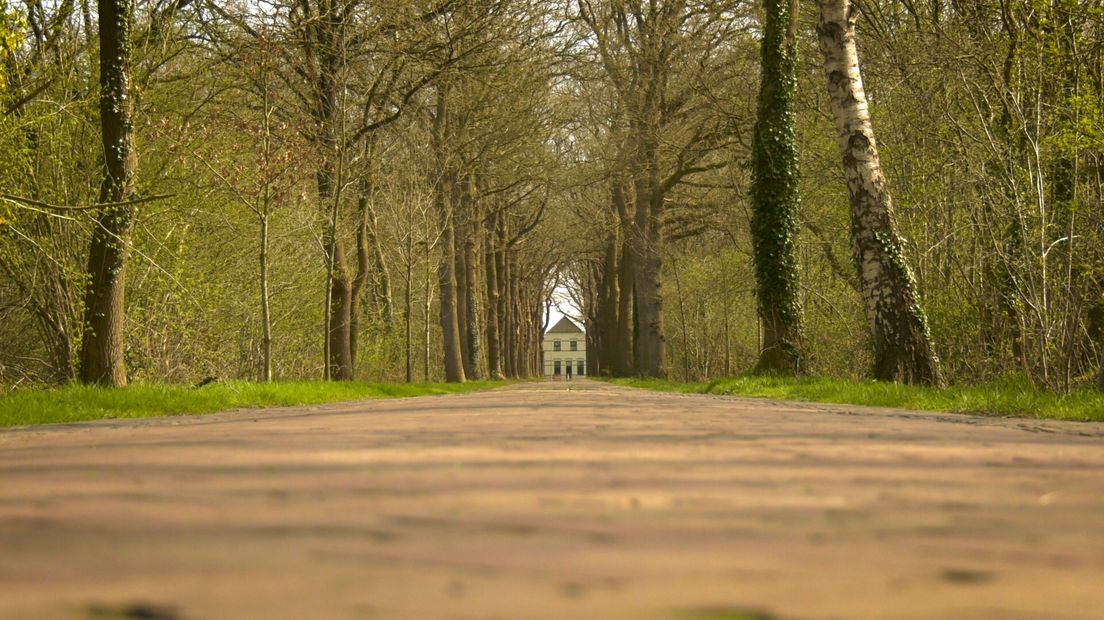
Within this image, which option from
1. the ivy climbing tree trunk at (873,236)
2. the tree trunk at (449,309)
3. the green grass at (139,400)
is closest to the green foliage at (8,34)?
the green grass at (139,400)

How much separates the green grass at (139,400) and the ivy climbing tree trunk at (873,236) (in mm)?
7358

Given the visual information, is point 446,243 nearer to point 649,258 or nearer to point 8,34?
point 649,258

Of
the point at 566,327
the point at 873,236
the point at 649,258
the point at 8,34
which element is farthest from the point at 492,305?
the point at 566,327

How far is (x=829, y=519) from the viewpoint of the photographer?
2324mm

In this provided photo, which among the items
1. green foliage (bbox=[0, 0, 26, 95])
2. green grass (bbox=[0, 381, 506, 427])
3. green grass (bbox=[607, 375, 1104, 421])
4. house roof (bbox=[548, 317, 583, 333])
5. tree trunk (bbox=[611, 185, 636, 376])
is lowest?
green grass (bbox=[607, 375, 1104, 421])

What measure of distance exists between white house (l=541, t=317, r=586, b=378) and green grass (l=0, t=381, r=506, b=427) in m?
148

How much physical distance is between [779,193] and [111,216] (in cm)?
1109

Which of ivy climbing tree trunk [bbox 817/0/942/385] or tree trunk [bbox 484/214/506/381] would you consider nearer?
ivy climbing tree trunk [bbox 817/0/942/385]

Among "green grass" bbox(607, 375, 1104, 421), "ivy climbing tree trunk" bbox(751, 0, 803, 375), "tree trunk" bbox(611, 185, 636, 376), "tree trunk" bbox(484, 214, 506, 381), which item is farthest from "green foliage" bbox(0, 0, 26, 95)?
"tree trunk" bbox(484, 214, 506, 381)

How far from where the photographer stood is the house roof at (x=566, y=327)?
543 ft

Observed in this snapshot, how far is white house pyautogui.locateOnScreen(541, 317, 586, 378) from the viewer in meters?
163

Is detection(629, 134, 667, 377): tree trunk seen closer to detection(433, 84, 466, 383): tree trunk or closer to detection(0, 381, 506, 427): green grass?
detection(433, 84, 466, 383): tree trunk

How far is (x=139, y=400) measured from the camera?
10898 millimetres

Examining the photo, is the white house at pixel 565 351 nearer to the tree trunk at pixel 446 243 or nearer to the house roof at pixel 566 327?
the house roof at pixel 566 327
